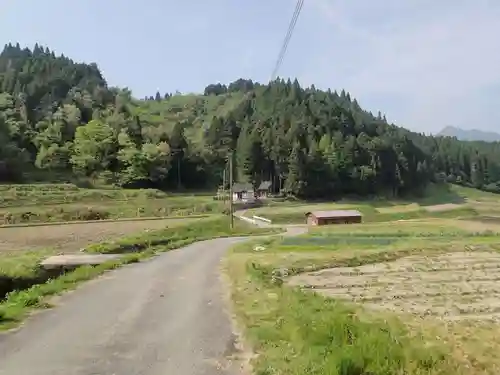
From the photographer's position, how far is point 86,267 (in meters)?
21.7

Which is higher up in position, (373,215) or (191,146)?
(191,146)

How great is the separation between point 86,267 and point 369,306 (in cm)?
1140

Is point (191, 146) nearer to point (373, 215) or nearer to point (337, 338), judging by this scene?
point (373, 215)

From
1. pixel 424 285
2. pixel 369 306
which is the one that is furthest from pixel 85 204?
pixel 369 306

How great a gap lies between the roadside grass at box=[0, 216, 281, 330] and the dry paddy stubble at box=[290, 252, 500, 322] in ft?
28.3

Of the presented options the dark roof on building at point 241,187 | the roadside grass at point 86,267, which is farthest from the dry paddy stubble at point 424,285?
the dark roof on building at point 241,187

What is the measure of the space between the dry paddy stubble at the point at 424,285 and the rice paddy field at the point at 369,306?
4cm

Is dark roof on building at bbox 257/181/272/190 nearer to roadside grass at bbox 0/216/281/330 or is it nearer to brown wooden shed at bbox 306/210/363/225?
brown wooden shed at bbox 306/210/363/225

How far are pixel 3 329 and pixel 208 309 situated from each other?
4757 millimetres

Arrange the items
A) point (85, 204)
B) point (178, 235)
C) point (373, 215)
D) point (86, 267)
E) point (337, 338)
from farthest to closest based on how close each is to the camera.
A: point (373, 215), point (85, 204), point (178, 235), point (86, 267), point (337, 338)

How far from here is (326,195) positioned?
335ft

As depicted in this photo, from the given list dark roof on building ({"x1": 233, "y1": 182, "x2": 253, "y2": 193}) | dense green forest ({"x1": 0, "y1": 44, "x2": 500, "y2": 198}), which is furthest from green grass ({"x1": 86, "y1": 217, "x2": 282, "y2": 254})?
dense green forest ({"x1": 0, "y1": 44, "x2": 500, "y2": 198})

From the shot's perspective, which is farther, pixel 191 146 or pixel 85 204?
pixel 191 146

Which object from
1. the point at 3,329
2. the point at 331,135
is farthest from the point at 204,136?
the point at 3,329
